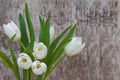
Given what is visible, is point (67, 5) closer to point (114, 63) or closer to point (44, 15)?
point (44, 15)

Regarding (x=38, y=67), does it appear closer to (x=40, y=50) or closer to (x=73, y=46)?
(x=40, y=50)

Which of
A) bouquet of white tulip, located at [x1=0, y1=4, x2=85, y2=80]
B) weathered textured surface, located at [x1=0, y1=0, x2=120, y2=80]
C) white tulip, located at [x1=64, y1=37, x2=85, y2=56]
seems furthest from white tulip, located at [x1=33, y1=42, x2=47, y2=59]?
weathered textured surface, located at [x1=0, y1=0, x2=120, y2=80]

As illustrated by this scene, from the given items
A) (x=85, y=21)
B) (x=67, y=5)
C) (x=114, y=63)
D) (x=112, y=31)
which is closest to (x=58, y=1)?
(x=67, y=5)

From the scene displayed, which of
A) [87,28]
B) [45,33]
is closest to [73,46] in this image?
[45,33]

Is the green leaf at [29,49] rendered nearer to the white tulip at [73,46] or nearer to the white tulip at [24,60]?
the white tulip at [24,60]

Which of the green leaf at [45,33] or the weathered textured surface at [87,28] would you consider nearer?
the green leaf at [45,33]

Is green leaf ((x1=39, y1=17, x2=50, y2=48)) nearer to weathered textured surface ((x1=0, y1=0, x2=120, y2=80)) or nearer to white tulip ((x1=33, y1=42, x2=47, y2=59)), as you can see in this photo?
white tulip ((x1=33, y1=42, x2=47, y2=59))

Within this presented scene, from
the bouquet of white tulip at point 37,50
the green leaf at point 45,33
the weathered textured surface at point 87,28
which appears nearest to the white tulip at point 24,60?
the bouquet of white tulip at point 37,50
